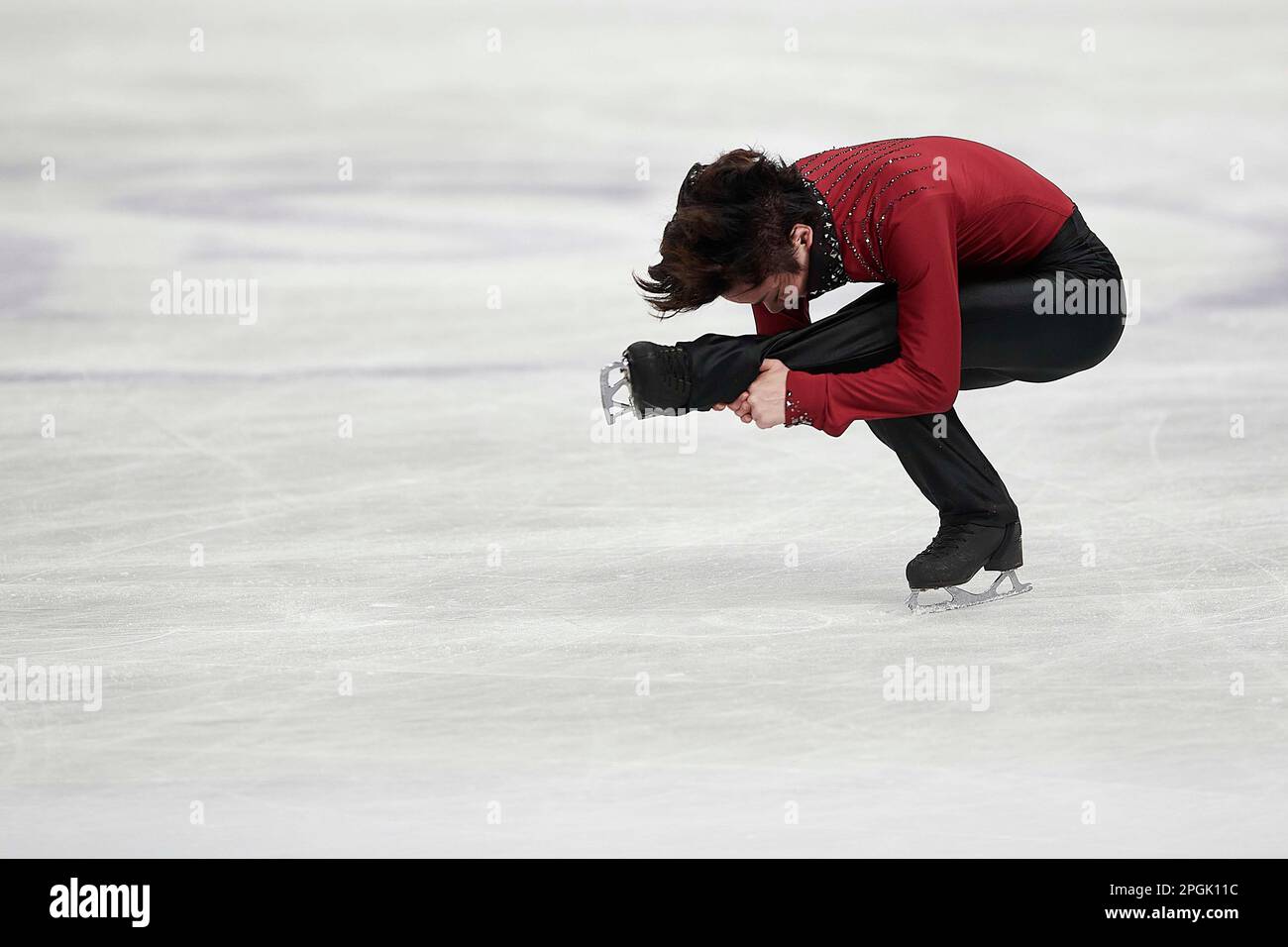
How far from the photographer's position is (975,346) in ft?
9.04

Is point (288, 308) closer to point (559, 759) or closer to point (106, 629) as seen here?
point (106, 629)

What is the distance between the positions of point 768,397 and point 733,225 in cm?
29

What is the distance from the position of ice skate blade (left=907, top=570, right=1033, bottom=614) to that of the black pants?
13cm

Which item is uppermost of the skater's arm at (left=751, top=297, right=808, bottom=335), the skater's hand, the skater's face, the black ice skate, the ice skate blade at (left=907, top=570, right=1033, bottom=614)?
the skater's face

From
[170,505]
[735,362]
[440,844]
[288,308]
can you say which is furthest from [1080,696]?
[288,308]

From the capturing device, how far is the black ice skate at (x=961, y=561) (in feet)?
9.14

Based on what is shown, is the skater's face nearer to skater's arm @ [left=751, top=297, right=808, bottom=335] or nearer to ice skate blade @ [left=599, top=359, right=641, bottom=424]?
skater's arm @ [left=751, top=297, right=808, bottom=335]

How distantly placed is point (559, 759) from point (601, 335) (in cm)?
409

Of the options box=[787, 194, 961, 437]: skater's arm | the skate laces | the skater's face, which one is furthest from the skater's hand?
the skate laces

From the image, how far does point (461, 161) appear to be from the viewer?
8086 mm

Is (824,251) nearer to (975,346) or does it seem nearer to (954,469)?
(975,346)

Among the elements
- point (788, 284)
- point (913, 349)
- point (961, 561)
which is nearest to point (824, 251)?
point (788, 284)

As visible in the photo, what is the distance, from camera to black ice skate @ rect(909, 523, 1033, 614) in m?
2.79

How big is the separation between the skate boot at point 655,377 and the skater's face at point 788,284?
139 mm
